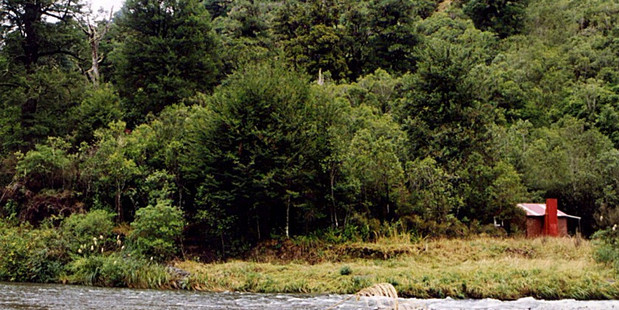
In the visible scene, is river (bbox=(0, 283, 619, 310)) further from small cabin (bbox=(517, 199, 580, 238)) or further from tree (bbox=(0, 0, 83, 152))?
tree (bbox=(0, 0, 83, 152))

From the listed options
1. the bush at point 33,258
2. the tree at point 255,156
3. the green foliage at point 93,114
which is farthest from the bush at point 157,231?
the green foliage at point 93,114

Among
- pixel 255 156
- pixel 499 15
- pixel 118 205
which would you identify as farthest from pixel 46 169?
pixel 499 15

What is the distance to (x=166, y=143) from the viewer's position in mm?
33250

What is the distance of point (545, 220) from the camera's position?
109 feet

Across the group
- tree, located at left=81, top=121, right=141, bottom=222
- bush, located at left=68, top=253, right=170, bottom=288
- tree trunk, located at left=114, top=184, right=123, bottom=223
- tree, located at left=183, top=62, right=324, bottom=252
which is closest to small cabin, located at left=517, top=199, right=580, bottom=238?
tree, located at left=183, top=62, right=324, bottom=252

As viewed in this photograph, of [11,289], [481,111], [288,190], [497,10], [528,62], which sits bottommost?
[11,289]

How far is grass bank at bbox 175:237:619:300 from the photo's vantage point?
20859 millimetres

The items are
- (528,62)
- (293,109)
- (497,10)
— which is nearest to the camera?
(293,109)

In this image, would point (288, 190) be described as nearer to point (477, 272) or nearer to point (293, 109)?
point (293, 109)

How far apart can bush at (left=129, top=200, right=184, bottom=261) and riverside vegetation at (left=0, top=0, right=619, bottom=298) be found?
105mm

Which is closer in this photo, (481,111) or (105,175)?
(105,175)

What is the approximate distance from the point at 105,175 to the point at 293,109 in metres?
10.8

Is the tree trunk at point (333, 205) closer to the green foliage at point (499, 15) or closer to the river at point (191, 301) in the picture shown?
the river at point (191, 301)

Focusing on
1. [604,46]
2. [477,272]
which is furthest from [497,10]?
[477,272]
